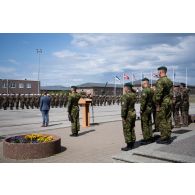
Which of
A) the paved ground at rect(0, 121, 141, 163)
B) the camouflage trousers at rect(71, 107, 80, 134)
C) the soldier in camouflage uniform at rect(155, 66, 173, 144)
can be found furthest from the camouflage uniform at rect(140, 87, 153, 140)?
A: the camouflage trousers at rect(71, 107, 80, 134)

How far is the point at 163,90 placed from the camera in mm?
7617

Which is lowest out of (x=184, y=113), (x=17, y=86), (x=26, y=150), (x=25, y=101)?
(x=26, y=150)

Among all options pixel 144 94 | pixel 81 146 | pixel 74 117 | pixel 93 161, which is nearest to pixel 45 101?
pixel 74 117

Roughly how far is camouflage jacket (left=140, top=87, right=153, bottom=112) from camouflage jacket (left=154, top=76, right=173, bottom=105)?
1.62 ft

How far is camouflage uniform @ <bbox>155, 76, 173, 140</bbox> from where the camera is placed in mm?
7559

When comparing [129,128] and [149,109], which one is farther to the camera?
[149,109]

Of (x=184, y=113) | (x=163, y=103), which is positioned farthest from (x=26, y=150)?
(x=184, y=113)

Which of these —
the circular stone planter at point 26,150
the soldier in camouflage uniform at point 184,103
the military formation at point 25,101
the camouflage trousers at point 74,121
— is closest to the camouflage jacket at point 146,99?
the camouflage trousers at point 74,121

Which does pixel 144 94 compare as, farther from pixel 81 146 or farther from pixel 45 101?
pixel 45 101

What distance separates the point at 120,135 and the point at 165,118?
2.87 m

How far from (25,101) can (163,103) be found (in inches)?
875

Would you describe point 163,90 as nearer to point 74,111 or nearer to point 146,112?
point 146,112

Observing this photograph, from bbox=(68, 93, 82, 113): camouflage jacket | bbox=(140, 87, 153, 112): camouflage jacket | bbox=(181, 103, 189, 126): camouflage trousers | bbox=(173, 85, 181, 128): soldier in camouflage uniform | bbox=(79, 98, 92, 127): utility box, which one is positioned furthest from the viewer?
bbox=(79, 98, 92, 127): utility box

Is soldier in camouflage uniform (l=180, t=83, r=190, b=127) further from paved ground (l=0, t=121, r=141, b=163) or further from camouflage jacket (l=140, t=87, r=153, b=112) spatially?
camouflage jacket (l=140, t=87, r=153, b=112)
